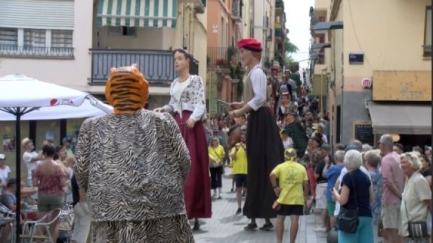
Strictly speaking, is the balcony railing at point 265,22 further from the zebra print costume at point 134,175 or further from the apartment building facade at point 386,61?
the zebra print costume at point 134,175

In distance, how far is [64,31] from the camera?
101 ft

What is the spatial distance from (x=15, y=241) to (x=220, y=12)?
37.1 m

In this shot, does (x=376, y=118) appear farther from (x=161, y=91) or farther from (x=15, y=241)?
(x=15, y=241)

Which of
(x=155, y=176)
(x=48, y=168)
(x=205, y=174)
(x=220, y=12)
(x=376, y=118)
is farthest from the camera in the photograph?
(x=220, y=12)

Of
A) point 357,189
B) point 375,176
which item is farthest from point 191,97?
point 375,176

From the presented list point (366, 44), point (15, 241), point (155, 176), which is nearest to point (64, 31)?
point (366, 44)

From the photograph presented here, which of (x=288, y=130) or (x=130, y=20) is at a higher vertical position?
(x=130, y=20)

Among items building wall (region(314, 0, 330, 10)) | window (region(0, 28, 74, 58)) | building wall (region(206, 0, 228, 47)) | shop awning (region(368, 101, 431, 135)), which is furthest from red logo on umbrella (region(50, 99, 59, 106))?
building wall (region(314, 0, 330, 10))

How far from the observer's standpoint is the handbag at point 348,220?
12.2m

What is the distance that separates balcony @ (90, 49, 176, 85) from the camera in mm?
31000

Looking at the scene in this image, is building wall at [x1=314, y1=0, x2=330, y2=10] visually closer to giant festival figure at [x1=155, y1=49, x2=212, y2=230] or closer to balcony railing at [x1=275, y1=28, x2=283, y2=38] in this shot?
giant festival figure at [x1=155, y1=49, x2=212, y2=230]

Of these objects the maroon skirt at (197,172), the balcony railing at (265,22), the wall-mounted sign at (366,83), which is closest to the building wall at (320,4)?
the balcony railing at (265,22)

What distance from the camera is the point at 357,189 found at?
12.4 meters

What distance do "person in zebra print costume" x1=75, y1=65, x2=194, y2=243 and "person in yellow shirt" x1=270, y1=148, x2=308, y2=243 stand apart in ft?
24.6
